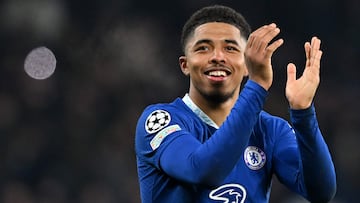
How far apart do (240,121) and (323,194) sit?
0.48 meters

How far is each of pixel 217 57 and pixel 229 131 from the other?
412 mm

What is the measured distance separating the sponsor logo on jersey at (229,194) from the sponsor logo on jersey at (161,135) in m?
0.26

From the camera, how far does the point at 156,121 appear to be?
9.02 feet

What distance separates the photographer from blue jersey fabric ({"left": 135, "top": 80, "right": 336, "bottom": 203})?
2441 mm

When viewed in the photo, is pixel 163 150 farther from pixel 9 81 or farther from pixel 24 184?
pixel 9 81

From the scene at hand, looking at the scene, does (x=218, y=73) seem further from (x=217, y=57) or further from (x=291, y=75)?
(x=291, y=75)

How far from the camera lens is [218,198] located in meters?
2.67

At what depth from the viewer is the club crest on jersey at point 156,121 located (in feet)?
8.93

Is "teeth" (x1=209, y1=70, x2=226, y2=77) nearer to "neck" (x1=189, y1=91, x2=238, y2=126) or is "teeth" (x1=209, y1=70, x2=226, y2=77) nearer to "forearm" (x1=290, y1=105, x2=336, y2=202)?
"neck" (x1=189, y1=91, x2=238, y2=126)

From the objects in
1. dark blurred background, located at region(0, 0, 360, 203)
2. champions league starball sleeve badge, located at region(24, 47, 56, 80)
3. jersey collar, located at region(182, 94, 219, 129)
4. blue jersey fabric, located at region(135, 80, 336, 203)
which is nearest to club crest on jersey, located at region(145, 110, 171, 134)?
blue jersey fabric, located at region(135, 80, 336, 203)

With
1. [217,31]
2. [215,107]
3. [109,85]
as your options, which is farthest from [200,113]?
[109,85]

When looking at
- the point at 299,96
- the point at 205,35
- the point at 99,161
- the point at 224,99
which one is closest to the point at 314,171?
the point at 299,96

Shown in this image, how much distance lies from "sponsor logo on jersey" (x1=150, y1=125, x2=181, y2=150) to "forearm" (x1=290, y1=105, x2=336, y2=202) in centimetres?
42

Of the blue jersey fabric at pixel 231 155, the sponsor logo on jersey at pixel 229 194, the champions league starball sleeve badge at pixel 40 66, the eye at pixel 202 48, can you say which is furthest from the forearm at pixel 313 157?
the champions league starball sleeve badge at pixel 40 66
